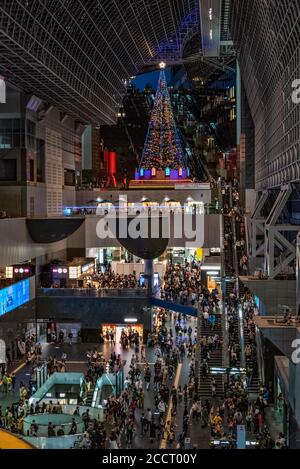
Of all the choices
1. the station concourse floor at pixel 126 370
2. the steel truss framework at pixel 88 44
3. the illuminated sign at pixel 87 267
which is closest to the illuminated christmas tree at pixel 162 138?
the steel truss framework at pixel 88 44

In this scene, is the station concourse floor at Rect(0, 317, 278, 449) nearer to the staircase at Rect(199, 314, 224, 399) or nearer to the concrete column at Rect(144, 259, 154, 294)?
the staircase at Rect(199, 314, 224, 399)

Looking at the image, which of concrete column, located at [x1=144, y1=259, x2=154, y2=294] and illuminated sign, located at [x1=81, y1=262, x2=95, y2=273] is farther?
illuminated sign, located at [x1=81, y1=262, x2=95, y2=273]

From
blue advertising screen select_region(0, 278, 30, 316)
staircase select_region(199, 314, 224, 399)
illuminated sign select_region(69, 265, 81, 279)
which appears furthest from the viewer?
illuminated sign select_region(69, 265, 81, 279)

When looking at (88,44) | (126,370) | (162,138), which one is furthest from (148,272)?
(162,138)

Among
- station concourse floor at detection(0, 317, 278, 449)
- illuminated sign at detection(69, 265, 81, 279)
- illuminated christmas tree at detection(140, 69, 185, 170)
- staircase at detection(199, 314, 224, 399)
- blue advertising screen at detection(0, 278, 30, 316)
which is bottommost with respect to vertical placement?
station concourse floor at detection(0, 317, 278, 449)

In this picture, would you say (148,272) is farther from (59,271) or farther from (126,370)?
(126,370)

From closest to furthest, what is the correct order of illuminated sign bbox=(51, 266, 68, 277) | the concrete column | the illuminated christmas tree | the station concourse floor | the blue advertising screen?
the station concourse floor < the blue advertising screen < the concrete column < illuminated sign bbox=(51, 266, 68, 277) < the illuminated christmas tree

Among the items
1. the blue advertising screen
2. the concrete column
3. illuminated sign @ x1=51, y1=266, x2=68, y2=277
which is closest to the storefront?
the concrete column
